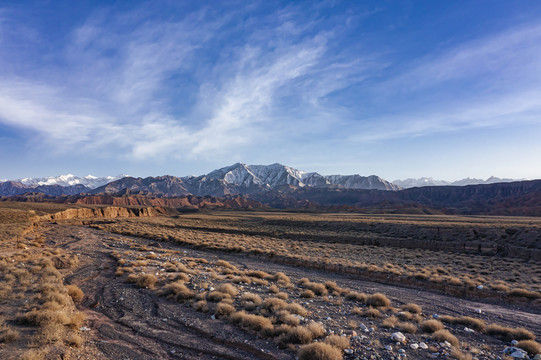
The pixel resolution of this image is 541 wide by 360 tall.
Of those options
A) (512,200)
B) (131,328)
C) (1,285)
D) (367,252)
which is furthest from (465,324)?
(512,200)

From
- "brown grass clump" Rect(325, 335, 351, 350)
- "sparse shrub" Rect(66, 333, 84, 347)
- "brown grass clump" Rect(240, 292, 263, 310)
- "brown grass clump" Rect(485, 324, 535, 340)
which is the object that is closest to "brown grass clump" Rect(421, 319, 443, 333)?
"brown grass clump" Rect(485, 324, 535, 340)

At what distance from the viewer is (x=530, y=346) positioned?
7363 mm

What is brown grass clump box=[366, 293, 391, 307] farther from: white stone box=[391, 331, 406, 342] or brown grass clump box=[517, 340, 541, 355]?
brown grass clump box=[517, 340, 541, 355]

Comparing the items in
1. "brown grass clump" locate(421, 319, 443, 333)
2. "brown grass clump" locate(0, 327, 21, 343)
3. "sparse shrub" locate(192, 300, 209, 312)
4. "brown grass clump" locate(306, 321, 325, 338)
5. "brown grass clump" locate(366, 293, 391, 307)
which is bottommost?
"brown grass clump" locate(366, 293, 391, 307)

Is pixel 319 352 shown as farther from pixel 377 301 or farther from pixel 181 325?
pixel 377 301

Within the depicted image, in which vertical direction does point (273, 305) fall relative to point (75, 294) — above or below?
below

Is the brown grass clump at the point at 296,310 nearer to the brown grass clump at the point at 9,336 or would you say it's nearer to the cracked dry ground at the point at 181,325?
the cracked dry ground at the point at 181,325

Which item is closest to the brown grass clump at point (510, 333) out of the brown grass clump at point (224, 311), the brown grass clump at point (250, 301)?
the brown grass clump at point (250, 301)

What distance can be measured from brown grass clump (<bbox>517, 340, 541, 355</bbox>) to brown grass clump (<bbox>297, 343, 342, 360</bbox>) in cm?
542

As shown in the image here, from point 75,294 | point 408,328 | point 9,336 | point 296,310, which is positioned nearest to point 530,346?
point 408,328

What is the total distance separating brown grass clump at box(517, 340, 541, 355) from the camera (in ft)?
23.7

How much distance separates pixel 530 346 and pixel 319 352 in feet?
20.0

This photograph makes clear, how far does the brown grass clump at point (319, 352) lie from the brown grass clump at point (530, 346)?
5425 millimetres

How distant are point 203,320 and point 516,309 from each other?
571 inches
